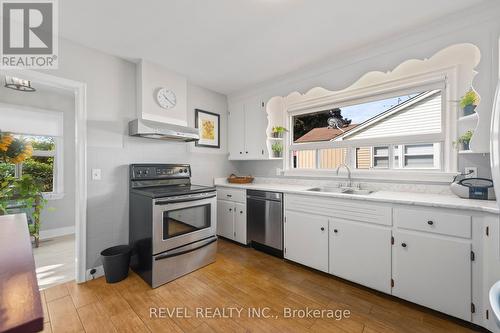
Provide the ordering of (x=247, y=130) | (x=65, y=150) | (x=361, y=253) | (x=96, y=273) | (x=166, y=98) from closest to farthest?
(x=361, y=253)
(x=96, y=273)
(x=166, y=98)
(x=247, y=130)
(x=65, y=150)

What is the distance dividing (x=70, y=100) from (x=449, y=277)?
5420mm

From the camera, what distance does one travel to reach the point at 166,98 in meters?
2.77

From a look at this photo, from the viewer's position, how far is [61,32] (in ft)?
6.68

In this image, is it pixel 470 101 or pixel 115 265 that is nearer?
pixel 470 101

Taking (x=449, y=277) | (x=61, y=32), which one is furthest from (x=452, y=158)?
(x=61, y=32)

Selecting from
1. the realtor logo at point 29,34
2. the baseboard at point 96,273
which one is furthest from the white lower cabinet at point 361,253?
the realtor logo at point 29,34

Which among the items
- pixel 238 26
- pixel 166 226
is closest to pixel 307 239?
pixel 166 226

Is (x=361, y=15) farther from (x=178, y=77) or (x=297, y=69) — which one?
(x=178, y=77)

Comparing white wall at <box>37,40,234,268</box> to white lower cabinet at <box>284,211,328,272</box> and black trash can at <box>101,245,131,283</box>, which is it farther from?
white lower cabinet at <box>284,211,328,272</box>

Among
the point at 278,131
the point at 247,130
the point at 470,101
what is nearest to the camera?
the point at 470,101

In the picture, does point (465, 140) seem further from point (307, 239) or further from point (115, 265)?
point (115, 265)

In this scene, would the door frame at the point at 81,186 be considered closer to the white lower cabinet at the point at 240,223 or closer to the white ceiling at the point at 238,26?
the white ceiling at the point at 238,26

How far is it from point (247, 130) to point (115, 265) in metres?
2.45

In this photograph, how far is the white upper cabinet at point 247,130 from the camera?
3.33 m
